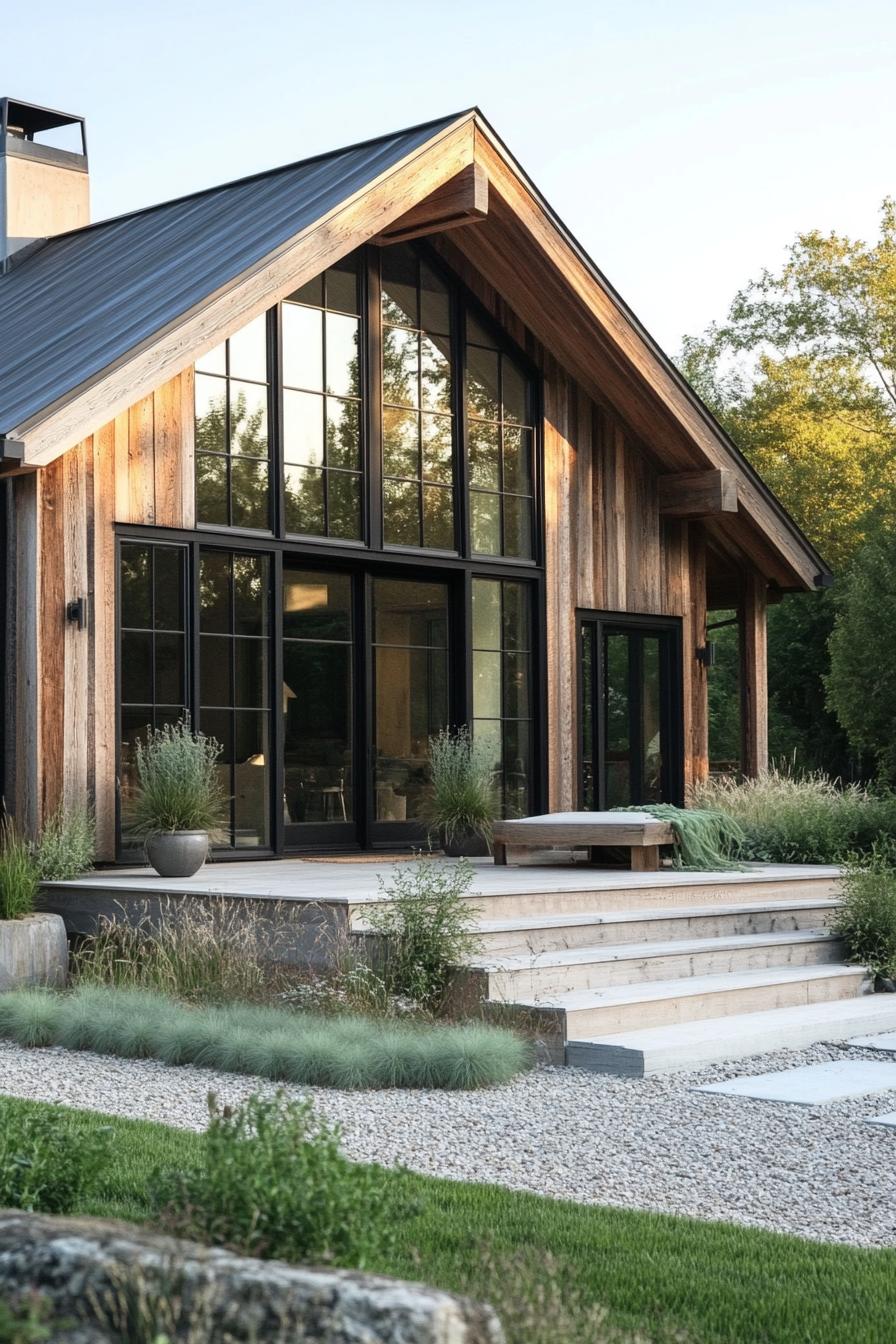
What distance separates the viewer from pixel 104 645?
988 cm

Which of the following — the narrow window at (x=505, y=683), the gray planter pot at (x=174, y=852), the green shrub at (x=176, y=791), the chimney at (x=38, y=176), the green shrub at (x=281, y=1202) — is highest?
the chimney at (x=38, y=176)

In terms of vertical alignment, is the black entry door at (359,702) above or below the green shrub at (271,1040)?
above

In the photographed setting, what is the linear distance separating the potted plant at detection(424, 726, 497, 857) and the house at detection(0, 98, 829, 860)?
1.94 feet

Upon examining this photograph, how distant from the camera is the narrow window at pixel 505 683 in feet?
40.7

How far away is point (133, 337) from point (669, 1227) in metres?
6.88

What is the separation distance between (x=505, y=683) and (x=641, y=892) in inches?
150

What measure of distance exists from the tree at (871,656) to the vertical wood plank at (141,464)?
1629 centimetres

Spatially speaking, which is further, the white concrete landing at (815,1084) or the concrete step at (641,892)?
the concrete step at (641,892)

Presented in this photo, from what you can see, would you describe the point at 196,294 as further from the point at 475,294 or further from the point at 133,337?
the point at 475,294

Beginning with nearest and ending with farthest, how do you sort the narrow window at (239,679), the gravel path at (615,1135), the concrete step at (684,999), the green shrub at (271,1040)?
1. the gravel path at (615,1135)
2. the green shrub at (271,1040)
3. the concrete step at (684,999)
4. the narrow window at (239,679)

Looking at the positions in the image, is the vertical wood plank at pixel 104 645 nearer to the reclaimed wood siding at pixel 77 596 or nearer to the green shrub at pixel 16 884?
the reclaimed wood siding at pixel 77 596

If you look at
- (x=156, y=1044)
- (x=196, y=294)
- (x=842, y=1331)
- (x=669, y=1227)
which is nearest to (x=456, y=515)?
(x=196, y=294)

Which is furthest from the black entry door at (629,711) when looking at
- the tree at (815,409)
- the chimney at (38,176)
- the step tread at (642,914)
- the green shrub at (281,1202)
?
the tree at (815,409)

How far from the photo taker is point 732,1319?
3.35m
